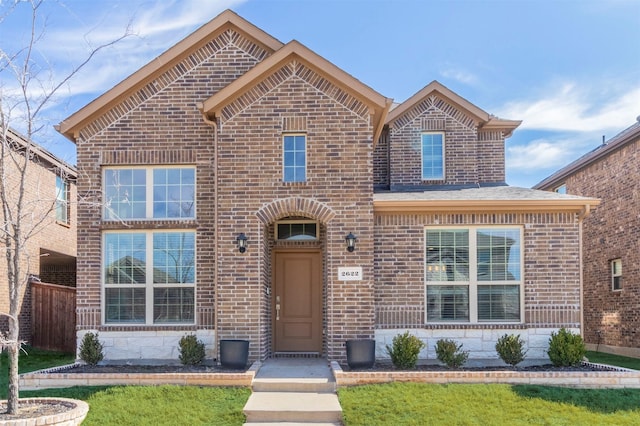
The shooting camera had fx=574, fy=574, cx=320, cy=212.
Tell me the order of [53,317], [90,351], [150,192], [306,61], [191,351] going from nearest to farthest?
[191,351], [90,351], [306,61], [150,192], [53,317]

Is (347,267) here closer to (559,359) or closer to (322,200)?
(322,200)

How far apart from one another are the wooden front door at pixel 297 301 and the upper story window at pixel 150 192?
2.26 m

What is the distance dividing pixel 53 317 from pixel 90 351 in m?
5.65

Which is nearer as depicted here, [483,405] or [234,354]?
[483,405]

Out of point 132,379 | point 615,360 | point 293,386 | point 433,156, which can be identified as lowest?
point 615,360

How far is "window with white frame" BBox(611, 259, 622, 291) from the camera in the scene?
1619 cm

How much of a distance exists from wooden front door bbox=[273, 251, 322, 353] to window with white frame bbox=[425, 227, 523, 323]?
2366 mm

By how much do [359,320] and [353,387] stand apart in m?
1.92

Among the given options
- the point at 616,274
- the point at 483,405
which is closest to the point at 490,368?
the point at 483,405

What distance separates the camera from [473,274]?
1149 centimetres

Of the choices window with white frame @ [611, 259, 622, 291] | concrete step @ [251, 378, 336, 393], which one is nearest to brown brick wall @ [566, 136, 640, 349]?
window with white frame @ [611, 259, 622, 291]

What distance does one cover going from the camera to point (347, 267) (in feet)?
35.5

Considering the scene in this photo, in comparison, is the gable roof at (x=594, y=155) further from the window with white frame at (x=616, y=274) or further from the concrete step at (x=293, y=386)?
the concrete step at (x=293, y=386)

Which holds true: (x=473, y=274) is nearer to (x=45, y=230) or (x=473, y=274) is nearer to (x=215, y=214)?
(x=215, y=214)
